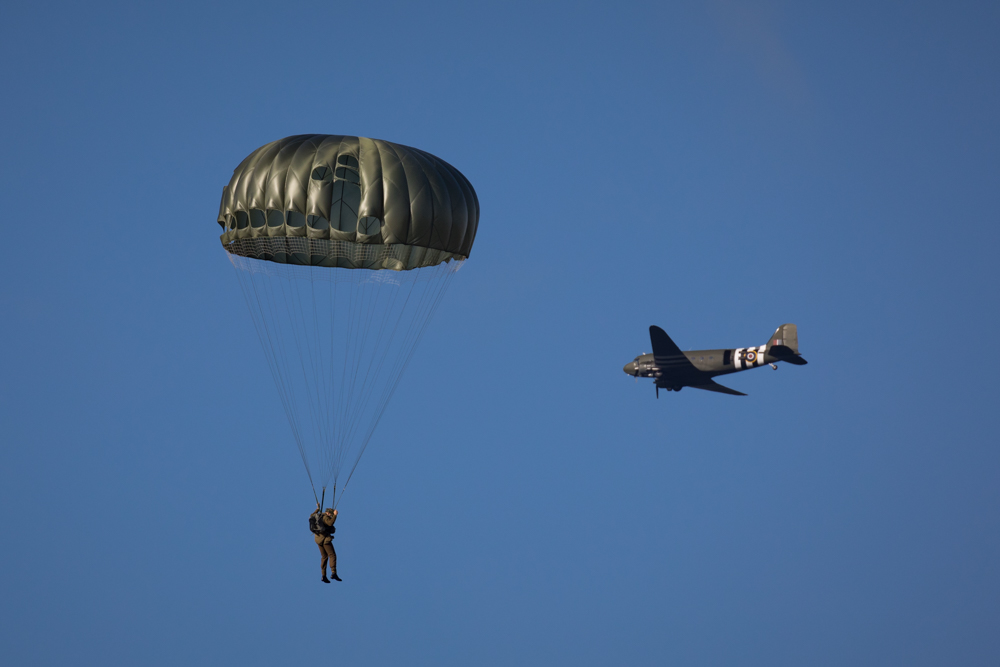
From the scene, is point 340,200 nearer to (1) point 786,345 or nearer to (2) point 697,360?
(2) point 697,360

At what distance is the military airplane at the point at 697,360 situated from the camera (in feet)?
207

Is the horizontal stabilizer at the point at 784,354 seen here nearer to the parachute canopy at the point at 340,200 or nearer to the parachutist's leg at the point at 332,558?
the parachute canopy at the point at 340,200

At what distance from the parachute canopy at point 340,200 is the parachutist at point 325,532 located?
23.9 ft

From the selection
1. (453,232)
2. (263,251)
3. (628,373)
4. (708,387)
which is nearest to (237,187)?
(263,251)

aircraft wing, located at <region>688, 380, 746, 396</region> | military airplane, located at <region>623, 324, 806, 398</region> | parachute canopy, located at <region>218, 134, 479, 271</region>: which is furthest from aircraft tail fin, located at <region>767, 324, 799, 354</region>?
parachute canopy, located at <region>218, 134, 479, 271</region>

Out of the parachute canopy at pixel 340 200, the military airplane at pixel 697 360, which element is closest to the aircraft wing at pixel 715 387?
the military airplane at pixel 697 360

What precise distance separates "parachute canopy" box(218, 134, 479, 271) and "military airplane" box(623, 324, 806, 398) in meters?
35.8

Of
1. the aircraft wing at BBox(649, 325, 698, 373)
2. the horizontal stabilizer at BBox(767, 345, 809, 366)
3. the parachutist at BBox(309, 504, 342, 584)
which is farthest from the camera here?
the aircraft wing at BBox(649, 325, 698, 373)

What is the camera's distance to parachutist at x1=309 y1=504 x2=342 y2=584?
27250mm

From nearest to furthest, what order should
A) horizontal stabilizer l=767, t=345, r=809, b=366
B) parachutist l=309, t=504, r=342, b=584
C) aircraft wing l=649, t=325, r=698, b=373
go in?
parachutist l=309, t=504, r=342, b=584 < horizontal stabilizer l=767, t=345, r=809, b=366 < aircraft wing l=649, t=325, r=698, b=373

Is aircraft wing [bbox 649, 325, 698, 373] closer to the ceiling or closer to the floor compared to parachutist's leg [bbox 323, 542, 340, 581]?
closer to the ceiling

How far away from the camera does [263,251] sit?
3009 cm

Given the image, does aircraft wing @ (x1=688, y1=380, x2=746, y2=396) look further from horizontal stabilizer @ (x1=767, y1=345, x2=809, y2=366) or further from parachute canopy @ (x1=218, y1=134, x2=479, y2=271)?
parachute canopy @ (x1=218, y1=134, x2=479, y2=271)

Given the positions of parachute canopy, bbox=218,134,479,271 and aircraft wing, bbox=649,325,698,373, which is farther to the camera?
aircraft wing, bbox=649,325,698,373
